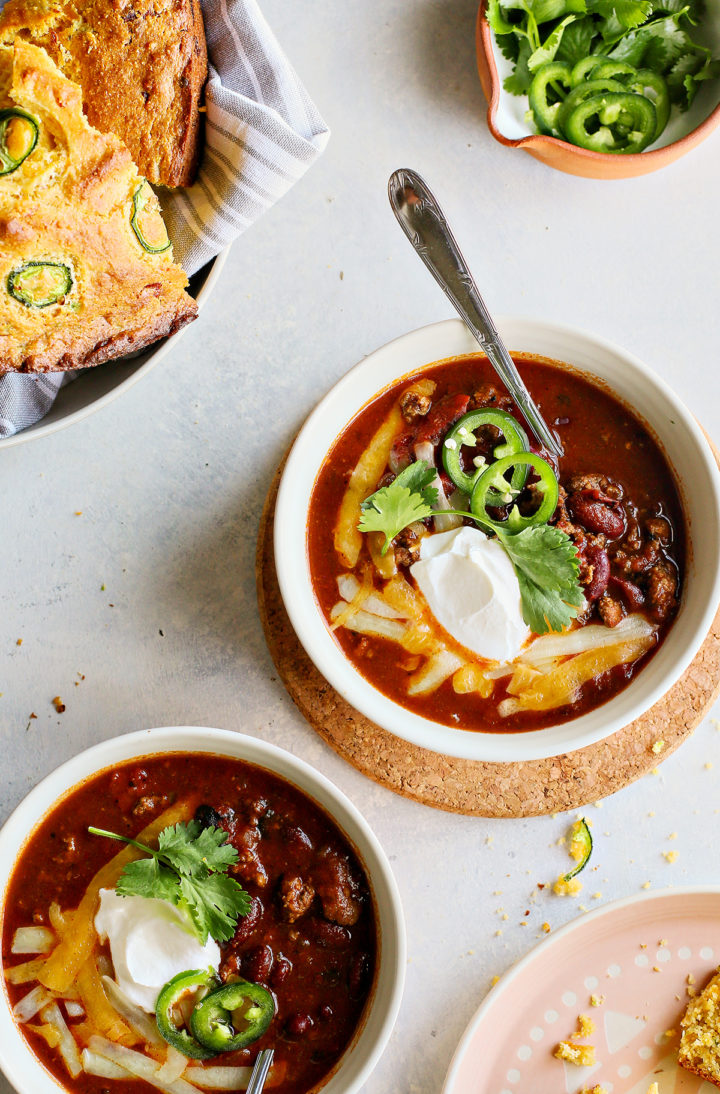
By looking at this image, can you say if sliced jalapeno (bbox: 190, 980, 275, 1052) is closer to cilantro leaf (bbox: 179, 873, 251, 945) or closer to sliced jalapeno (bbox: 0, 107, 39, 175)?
cilantro leaf (bbox: 179, 873, 251, 945)

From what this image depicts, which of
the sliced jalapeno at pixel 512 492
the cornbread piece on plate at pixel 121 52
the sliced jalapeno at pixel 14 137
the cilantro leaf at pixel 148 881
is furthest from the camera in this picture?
the sliced jalapeno at pixel 512 492

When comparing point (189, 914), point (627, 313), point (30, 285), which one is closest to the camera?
point (30, 285)

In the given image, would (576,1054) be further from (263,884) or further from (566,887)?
(263,884)

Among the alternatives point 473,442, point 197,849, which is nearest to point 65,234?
point 473,442

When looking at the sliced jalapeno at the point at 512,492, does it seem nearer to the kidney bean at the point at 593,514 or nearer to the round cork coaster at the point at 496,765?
the kidney bean at the point at 593,514

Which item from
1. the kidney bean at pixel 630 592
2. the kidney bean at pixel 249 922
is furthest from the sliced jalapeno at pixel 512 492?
the kidney bean at pixel 249 922

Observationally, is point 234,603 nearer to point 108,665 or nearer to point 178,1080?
point 108,665

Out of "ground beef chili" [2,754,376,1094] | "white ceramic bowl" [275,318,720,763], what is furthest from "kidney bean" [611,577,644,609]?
"ground beef chili" [2,754,376,1094]

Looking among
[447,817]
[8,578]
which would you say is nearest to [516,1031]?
[447,817]
